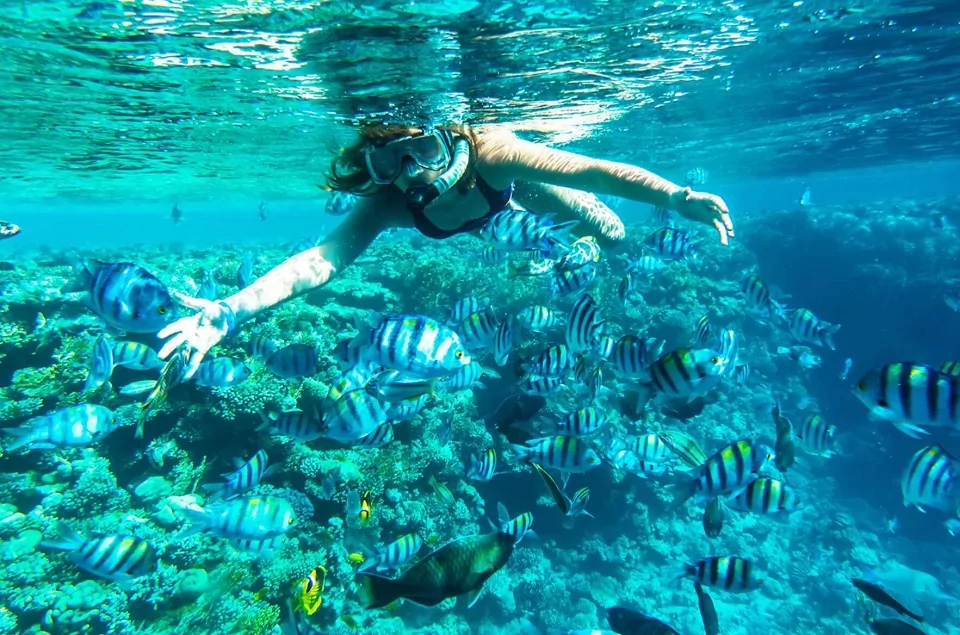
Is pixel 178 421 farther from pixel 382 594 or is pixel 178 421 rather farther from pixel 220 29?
pixel 382 594

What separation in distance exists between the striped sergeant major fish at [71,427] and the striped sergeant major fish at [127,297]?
2.75 metres

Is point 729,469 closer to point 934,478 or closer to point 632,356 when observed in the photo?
point 632,356

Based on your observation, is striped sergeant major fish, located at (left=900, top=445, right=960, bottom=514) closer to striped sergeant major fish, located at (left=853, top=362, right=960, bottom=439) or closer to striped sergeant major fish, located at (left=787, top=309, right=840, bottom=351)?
striped sergeant major fish, located at (left=853, top=362, right=960, bottom=439)

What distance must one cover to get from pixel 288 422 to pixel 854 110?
22.9 m

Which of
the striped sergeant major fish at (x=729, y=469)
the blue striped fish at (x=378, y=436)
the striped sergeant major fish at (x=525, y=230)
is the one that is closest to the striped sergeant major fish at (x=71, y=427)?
the blue striped fish at (x=378, y=436)

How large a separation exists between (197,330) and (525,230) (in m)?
3.17

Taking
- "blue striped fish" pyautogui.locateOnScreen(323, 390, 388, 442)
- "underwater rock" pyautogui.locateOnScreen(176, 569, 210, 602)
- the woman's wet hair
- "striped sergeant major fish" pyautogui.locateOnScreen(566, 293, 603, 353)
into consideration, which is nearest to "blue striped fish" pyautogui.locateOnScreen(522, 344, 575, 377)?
"striped sergeant major fish" pyautogui.locateOnScreen(566, 293, 603, 353)

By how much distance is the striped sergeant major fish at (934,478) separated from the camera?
14.8ft

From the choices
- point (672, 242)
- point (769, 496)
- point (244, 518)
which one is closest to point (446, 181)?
point (244, 518)

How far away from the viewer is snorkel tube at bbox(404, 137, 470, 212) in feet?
12.2

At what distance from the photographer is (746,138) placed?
961 inches

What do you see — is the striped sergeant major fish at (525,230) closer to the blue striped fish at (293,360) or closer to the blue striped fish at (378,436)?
the blue striped fish at (378,436)

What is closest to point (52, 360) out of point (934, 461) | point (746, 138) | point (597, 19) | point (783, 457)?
point (597, 19)

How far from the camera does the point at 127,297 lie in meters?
3.39
